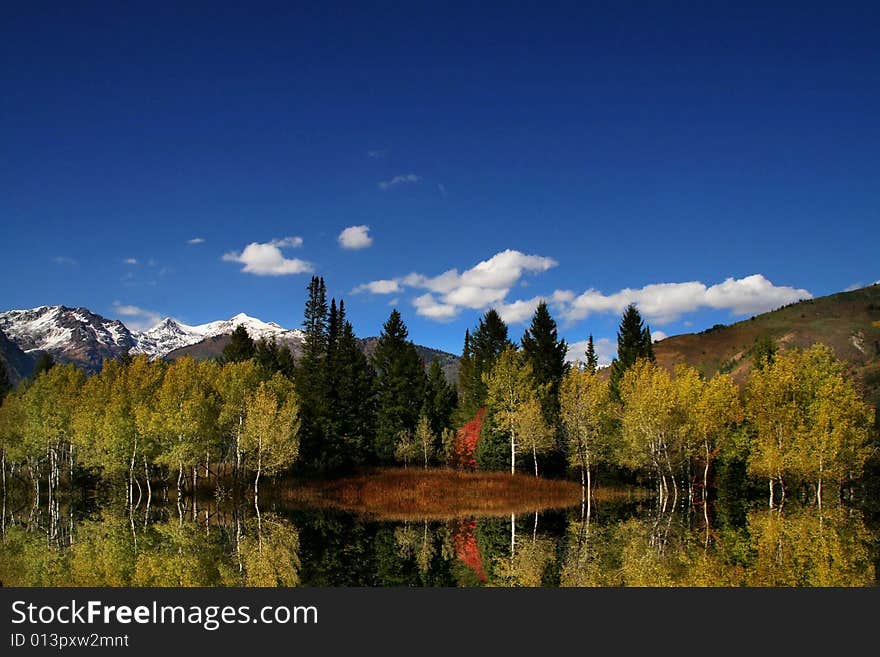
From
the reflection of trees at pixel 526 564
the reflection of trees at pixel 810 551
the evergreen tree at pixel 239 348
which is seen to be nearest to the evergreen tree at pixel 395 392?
the evergreen tree at pixel 239 348

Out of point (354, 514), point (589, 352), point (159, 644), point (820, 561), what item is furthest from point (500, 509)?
point (589, 352)

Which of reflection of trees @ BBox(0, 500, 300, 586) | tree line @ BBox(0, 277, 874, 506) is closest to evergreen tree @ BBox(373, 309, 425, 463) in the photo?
tree line @ BBox(0, 277, 874, 506)

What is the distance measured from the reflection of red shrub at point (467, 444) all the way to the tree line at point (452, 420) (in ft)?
0.68

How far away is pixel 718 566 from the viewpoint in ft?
78.0

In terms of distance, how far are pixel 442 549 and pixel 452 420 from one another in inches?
2424

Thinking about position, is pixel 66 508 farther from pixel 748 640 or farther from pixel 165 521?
pixel 748 640

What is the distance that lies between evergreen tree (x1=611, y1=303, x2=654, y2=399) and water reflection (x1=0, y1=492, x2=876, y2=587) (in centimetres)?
4365

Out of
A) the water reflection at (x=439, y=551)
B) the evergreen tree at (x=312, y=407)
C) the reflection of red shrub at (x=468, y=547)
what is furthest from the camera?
the evergreen tree at (x=312, y=407)

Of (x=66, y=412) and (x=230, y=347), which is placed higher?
(x=230, y=347)

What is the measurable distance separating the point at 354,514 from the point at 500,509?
12.1 m

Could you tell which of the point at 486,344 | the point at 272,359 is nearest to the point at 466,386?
the point at 486,344

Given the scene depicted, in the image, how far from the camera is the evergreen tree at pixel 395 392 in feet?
266

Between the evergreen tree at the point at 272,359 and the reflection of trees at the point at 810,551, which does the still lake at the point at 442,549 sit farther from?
the evergreen tree at the point at 272,359

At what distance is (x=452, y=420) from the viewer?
3563 inches
